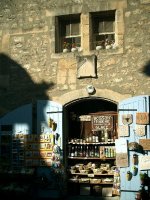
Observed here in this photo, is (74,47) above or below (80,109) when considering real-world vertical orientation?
above

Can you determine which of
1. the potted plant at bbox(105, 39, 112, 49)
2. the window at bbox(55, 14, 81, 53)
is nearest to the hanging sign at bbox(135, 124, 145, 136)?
the potted plant at bbox(105, 39, 112, 49)

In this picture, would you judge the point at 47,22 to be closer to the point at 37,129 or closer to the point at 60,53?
the point at 60,53

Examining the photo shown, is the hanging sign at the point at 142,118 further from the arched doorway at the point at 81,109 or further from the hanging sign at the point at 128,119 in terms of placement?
the arched doorway at the point at 81,109

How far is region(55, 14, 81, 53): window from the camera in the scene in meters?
10.1

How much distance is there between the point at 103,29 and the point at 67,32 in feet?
2.86

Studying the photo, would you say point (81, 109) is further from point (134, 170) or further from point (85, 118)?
point (134, 170)

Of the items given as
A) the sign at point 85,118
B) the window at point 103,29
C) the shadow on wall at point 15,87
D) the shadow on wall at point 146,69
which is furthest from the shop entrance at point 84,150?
the window at point 103,29

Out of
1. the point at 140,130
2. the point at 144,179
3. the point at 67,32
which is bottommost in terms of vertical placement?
the point at 144,179

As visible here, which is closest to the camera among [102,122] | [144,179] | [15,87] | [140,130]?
[144,179]

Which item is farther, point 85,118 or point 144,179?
point 85,118

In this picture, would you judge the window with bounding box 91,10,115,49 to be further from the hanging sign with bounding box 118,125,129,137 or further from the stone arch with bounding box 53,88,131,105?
the hanging sign with bounding box 118,125,129,137

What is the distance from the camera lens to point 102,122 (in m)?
10.0

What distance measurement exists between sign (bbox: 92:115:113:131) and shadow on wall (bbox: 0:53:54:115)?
1.28m

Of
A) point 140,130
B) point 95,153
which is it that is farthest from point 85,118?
point 140,130
